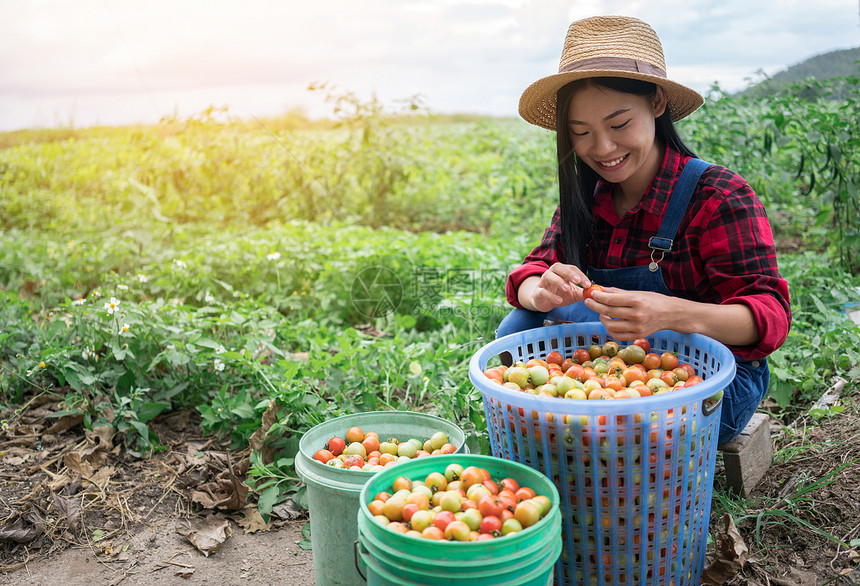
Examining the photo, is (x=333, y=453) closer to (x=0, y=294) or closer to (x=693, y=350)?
(x=693, y=350)

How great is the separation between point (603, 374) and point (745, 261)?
0.53 metres

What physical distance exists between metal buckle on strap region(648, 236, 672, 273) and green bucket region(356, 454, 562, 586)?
0.92 m

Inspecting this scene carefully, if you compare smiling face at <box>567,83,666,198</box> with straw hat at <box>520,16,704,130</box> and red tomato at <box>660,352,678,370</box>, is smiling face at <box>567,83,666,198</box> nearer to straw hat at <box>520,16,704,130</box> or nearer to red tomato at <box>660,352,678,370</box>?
straw hat at <box>520,16,704,130</box>

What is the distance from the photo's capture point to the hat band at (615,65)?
1.95m

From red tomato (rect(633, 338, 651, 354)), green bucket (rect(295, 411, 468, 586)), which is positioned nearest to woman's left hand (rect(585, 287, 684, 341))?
red tomato (rect(633, 338, 651, 354))

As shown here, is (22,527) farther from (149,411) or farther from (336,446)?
(336,446)

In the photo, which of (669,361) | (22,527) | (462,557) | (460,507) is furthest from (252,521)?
(669,361)

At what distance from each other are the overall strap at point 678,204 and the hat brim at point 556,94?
0.72 ft

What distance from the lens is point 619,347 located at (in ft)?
7.12

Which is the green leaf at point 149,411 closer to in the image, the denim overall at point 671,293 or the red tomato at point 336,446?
the red tomato at point 336,446

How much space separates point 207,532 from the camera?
7.57 ft

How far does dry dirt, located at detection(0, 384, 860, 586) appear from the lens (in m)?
1.94

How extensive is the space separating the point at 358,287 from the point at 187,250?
144cm

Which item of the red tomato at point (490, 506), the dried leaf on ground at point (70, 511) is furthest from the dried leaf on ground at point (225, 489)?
the red tomato at point (490, 506)
